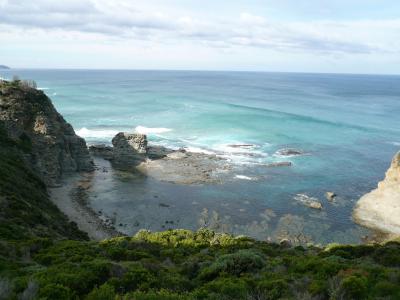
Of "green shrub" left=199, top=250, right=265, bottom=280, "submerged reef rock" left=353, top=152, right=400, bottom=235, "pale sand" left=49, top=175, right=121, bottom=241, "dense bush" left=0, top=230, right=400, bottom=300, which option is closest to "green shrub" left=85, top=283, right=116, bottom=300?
"dense bush" left=0, top=230, right=400, bottom=300

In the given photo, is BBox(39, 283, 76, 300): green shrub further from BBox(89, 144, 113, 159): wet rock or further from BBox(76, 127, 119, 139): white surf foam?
BBox(76, 127, 119, 139): white surf foam

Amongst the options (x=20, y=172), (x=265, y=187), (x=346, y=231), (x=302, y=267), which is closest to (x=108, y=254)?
(x=302, y=267)

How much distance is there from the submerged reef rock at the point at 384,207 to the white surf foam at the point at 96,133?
5308 cm

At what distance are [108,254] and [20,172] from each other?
26902 millimetres

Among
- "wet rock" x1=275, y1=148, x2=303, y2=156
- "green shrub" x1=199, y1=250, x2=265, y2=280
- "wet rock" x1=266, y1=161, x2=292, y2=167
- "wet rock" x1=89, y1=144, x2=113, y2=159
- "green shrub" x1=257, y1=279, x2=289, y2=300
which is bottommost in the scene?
"wet rock" x1=266, y1=161, x2=292, y2=167

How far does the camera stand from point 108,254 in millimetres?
22156

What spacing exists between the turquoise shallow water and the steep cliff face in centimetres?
711

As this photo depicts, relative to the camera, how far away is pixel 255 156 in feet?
254

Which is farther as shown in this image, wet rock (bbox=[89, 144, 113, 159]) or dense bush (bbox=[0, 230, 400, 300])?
wet rock (bbox=[89, 144, 113, 159])

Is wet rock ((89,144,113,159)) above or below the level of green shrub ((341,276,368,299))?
below

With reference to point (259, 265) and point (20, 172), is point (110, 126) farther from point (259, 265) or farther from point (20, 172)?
point (259, 265)

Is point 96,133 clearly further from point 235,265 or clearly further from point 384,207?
point 235,265

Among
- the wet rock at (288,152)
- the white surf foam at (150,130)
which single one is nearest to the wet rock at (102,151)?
the white surf foam at (150,130)

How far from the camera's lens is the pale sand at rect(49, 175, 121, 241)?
44.4m
